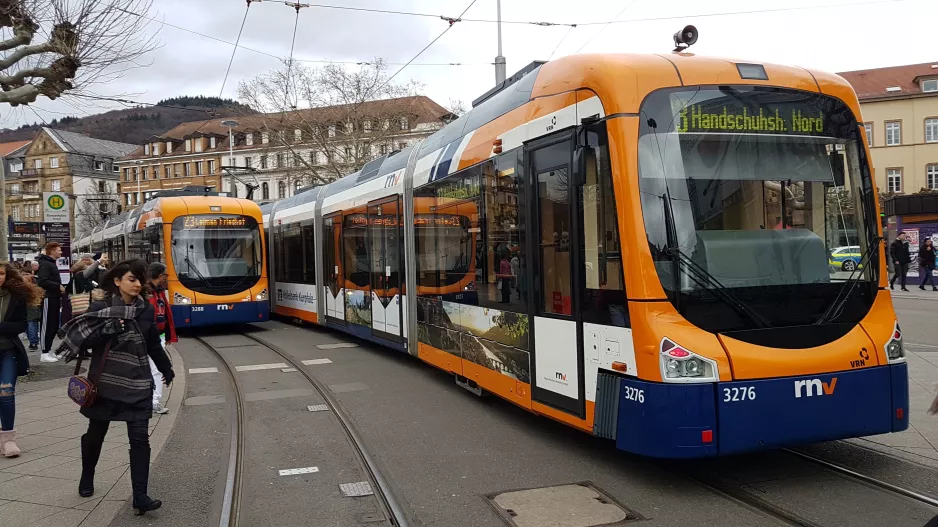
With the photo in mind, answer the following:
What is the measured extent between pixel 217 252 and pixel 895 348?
44.3ft

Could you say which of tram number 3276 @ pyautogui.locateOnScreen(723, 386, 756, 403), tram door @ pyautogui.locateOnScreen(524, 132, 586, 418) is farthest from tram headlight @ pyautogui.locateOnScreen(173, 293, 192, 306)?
tram number 3276 @ pyautogui.locateOnScreen(723, 386, 756, 403)

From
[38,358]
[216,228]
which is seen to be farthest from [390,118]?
[38,358]

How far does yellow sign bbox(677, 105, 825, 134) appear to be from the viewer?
16.8ft

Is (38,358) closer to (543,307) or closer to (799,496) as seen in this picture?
(543,307)

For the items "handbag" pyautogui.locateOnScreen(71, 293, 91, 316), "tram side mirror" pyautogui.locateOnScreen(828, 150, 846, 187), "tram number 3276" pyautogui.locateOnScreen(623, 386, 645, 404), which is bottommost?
"tram number 3276" pyautogui.locateOnScreen(623, 386, 645, 404)

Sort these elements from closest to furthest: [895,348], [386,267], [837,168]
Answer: [895,348] < [837,168] < [386,267]

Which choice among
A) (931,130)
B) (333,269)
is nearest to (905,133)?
(931,130)

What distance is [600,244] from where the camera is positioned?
5281mm

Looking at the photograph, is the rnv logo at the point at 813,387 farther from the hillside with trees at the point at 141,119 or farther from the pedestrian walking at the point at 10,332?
the hillside with trees at the point at 141,119

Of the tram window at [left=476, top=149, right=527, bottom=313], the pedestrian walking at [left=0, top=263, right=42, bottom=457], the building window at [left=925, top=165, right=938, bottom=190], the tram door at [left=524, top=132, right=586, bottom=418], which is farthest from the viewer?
the building window at [left=925, top=165, right=938, bottom=190]

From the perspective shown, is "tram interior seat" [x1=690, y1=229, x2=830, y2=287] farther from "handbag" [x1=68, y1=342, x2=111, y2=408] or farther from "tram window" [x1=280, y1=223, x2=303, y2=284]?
"tram window" [x1=280, y1=223, x2=303, y2=284]

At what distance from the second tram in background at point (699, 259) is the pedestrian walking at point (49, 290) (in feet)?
27.0

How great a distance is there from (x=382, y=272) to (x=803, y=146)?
708 centimetres

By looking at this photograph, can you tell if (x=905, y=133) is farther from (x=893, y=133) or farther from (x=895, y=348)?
(x=895, y=348)
